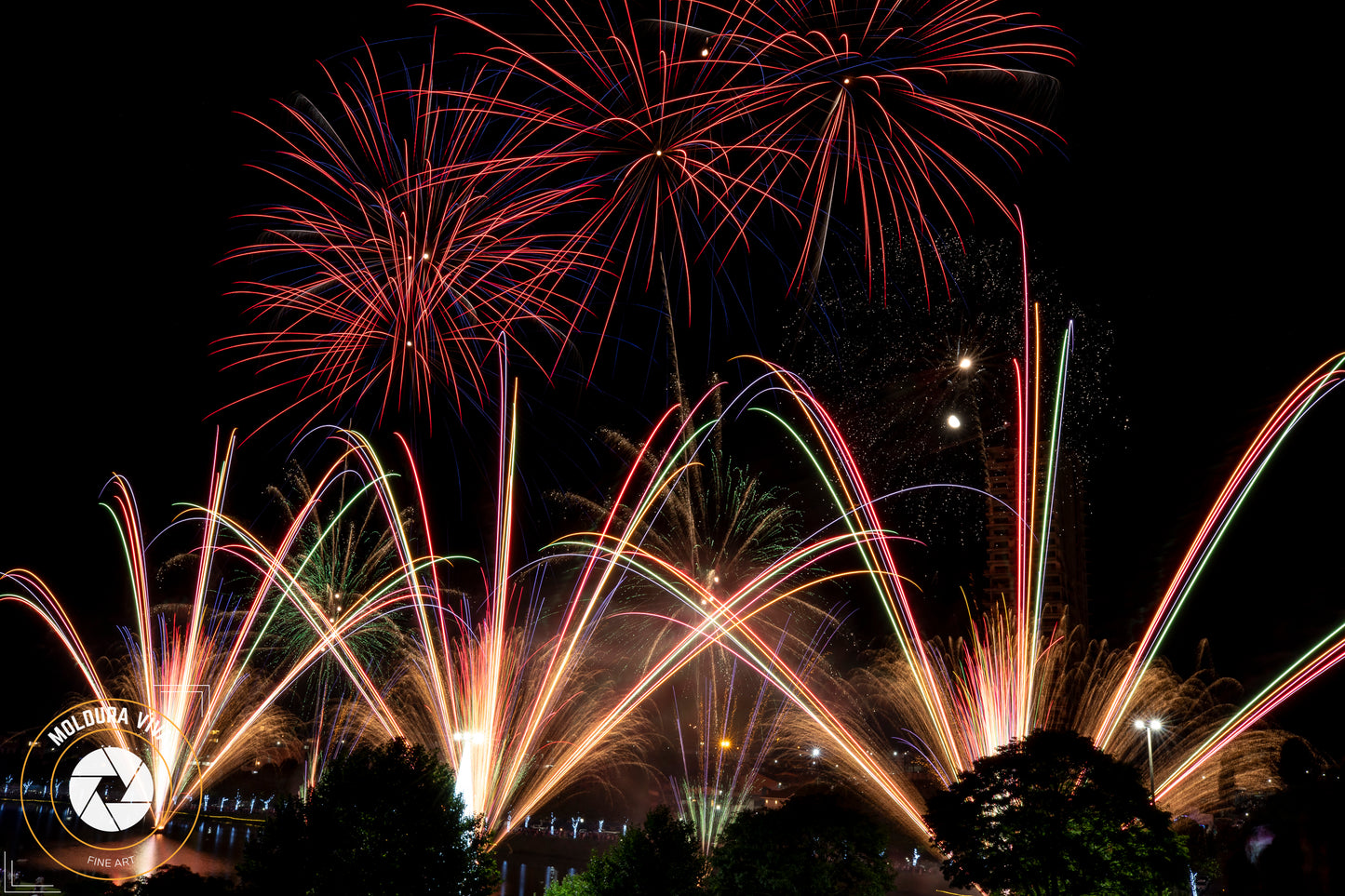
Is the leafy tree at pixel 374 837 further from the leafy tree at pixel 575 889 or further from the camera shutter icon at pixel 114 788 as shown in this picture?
the camera shutter icon at pixel 114 788

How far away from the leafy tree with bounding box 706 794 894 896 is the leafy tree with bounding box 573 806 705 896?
7.66 feet

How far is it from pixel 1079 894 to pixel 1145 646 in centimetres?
1129

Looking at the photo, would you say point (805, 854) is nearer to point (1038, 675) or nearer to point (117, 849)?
point (1038, 675)

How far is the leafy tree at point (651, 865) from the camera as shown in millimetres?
18406

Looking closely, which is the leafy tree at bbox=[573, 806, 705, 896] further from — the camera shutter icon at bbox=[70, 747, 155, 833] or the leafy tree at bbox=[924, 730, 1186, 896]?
the camera shutter icon at bbox=[70, 747, 155, 833]

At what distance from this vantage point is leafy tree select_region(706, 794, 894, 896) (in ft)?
68.7

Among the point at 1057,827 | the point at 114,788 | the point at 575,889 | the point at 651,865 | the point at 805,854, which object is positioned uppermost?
the point at 114,788

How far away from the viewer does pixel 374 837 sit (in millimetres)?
13641

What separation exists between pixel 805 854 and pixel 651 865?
4340 mm

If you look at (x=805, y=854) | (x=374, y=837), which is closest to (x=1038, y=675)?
(x=805, y=854)

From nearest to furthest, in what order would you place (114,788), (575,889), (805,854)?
(575,889), (805,854), (114,788)

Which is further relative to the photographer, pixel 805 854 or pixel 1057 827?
pixel 805 854

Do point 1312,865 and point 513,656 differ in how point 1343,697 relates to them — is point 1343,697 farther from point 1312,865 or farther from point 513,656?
point 513,656

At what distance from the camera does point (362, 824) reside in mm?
13672
